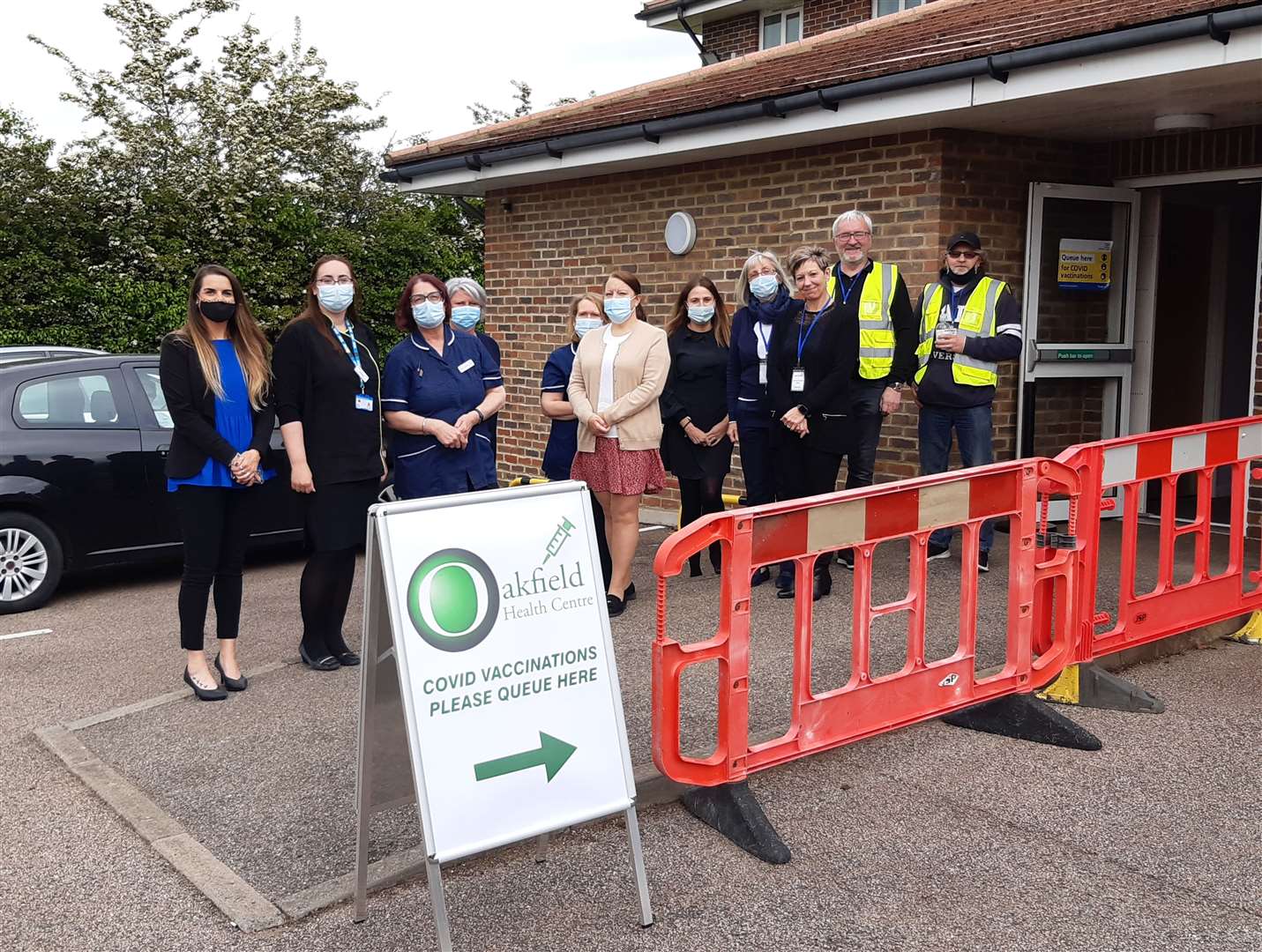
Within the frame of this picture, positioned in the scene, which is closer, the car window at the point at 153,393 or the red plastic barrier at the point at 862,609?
the red plastic barrier at the point at 862,609

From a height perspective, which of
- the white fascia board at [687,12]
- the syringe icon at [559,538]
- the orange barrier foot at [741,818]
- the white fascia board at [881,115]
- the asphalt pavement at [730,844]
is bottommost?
the asphalt pavement at [730,844]

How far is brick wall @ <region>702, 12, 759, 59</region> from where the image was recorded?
71.5 ft

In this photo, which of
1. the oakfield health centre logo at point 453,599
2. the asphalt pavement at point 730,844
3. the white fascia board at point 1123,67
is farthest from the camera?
the white fascia board at point 1123,67

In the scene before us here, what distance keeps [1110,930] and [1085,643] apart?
6.32 ft

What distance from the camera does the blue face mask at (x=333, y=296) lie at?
566 centimetres

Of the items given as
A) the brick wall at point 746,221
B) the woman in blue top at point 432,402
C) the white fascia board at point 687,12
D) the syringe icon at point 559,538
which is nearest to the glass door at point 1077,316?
→ the brick wall at point 746,221

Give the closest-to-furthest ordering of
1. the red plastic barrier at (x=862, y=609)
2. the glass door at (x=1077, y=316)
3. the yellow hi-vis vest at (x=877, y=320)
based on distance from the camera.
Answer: the red plastic barrier at (x=862, y=609) < the yellow hi-vis vest at (x=877, y=320) < the glass door at (x=1077, y=316)

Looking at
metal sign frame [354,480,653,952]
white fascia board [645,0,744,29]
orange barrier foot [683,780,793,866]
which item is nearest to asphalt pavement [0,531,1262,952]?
orange barrier foot [683,780,793,866]

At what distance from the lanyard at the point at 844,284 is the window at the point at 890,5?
1337cm

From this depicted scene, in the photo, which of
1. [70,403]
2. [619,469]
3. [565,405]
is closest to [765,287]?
[565,405]

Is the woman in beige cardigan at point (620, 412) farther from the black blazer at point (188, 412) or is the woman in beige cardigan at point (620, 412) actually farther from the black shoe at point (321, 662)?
the black blazer at point (188, 412)

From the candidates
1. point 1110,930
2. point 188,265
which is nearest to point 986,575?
point 1110,930

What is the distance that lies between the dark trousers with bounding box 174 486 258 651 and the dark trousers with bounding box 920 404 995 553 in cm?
402

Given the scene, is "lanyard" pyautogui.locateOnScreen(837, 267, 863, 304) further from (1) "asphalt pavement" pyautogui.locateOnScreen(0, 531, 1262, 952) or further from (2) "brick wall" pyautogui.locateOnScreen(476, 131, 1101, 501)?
(1) "asphalt pavement" pyautogui.locateOnScreen(0, 531, 1262, 952)
